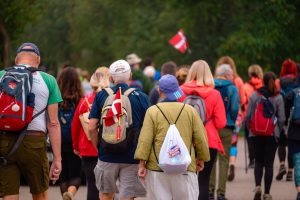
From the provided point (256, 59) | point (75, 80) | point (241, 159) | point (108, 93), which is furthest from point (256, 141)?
point (256, 59)

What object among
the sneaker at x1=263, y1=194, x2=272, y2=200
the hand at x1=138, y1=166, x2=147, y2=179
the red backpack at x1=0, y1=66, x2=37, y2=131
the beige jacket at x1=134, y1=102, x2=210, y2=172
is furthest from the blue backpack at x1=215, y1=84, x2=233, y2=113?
the red backpack at x1=0, y1=66, x2=37, y2=131

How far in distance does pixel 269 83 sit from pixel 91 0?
1316 inches

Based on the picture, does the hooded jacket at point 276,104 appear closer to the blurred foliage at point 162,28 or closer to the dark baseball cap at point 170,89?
the dark baseball cap at point 170,89

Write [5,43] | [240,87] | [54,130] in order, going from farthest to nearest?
[5,43]
[240,87]
[54,130]

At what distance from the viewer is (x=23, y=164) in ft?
29.2

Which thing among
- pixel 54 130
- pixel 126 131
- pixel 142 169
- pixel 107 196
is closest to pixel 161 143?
pixel 142 169

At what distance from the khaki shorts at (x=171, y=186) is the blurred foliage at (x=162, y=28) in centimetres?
1387

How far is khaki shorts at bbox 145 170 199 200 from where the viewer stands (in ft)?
31.4

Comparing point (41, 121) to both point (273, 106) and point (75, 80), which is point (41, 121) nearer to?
point (75, 80)

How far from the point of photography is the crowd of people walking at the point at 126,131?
892cm

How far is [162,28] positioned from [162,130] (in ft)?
107

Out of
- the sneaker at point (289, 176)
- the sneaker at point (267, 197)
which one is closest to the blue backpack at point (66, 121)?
the sneaker at point (267, 197)

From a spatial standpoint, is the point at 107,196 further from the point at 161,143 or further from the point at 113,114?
the point at 161,143

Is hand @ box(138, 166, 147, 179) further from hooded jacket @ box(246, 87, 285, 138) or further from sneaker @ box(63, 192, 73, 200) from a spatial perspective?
hooded jacket @ box(246, 87, 285, 138)
